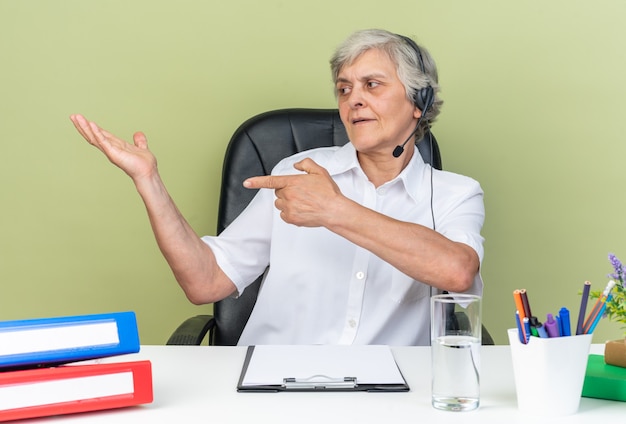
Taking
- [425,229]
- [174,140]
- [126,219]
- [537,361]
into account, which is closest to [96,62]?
[174,140]

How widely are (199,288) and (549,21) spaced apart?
1.25 meters

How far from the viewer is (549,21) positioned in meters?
2.30

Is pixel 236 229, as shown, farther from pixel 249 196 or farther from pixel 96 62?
pixel 96 62

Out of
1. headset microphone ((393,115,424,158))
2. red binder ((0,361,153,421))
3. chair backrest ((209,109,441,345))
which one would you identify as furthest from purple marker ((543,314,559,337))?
chair backrest ((209,109,441,345))

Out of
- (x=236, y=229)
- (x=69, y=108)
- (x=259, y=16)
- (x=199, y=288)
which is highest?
(x=259, y=16)

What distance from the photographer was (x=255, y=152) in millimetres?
2064

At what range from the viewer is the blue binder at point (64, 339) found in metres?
1.01

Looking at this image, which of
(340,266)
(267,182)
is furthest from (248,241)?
(267,182)

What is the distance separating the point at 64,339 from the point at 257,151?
109 cm

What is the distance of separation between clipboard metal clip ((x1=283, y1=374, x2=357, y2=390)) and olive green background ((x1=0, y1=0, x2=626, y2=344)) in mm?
1206

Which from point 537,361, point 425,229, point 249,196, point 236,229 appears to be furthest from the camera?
point 249,196

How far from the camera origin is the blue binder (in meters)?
1.01

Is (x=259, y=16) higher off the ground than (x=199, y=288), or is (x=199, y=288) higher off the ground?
(x=259, y=16)

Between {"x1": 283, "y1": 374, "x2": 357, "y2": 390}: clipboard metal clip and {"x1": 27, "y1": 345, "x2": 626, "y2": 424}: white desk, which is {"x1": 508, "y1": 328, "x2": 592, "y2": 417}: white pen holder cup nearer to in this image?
{"x1": 27, "y1": 345, "x2": 626, "y2": 424}: white desk
